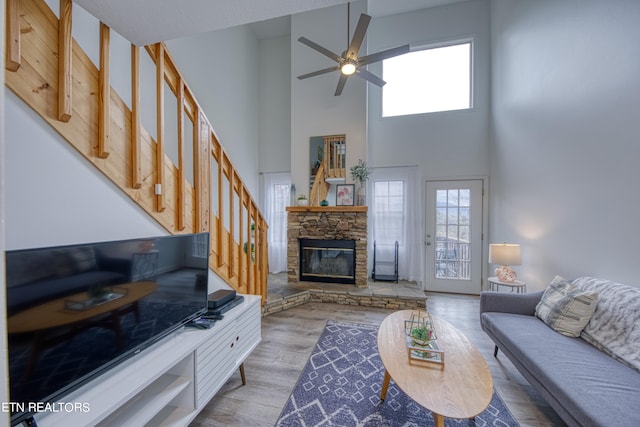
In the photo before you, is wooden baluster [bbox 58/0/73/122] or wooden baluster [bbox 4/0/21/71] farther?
wooden baluster [bbox 58/0/73/122]

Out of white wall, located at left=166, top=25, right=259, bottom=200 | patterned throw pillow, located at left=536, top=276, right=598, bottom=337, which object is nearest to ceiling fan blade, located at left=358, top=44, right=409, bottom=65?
white wall, located at left=166, top=25, right=259, bottom=200

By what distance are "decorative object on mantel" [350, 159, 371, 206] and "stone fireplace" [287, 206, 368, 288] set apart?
0.21 m

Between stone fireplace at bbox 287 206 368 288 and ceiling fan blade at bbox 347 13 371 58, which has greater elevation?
ceiling fan blade at bbox 347 13 371 58

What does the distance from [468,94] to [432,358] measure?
4376 mm

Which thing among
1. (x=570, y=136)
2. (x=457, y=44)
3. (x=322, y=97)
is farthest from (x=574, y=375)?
(x=457, y=44)

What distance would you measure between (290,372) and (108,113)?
2264 mm

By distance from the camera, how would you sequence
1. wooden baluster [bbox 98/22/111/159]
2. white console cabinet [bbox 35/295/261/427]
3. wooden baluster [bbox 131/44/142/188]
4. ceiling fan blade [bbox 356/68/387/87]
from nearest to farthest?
white console cabinet [bbox 35/295/261/427] → wooden baluster [bbox 98/22/111/159] → wooden baluster [bbox 131/44/142/188] → ceiling fan blade [bbox 356/68/387/87]

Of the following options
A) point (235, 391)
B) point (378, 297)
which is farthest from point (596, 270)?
point (235, 391)

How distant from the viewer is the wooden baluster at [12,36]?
37.9 inches

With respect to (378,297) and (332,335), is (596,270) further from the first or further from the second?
(332,335)

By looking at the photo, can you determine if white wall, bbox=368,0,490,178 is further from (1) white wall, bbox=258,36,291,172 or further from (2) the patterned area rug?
(2) the patterned area rug

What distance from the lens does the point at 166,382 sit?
1.32 meters

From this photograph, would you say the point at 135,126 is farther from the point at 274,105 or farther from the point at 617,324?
the point at 274,105

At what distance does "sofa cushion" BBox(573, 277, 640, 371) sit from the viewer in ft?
4.94
